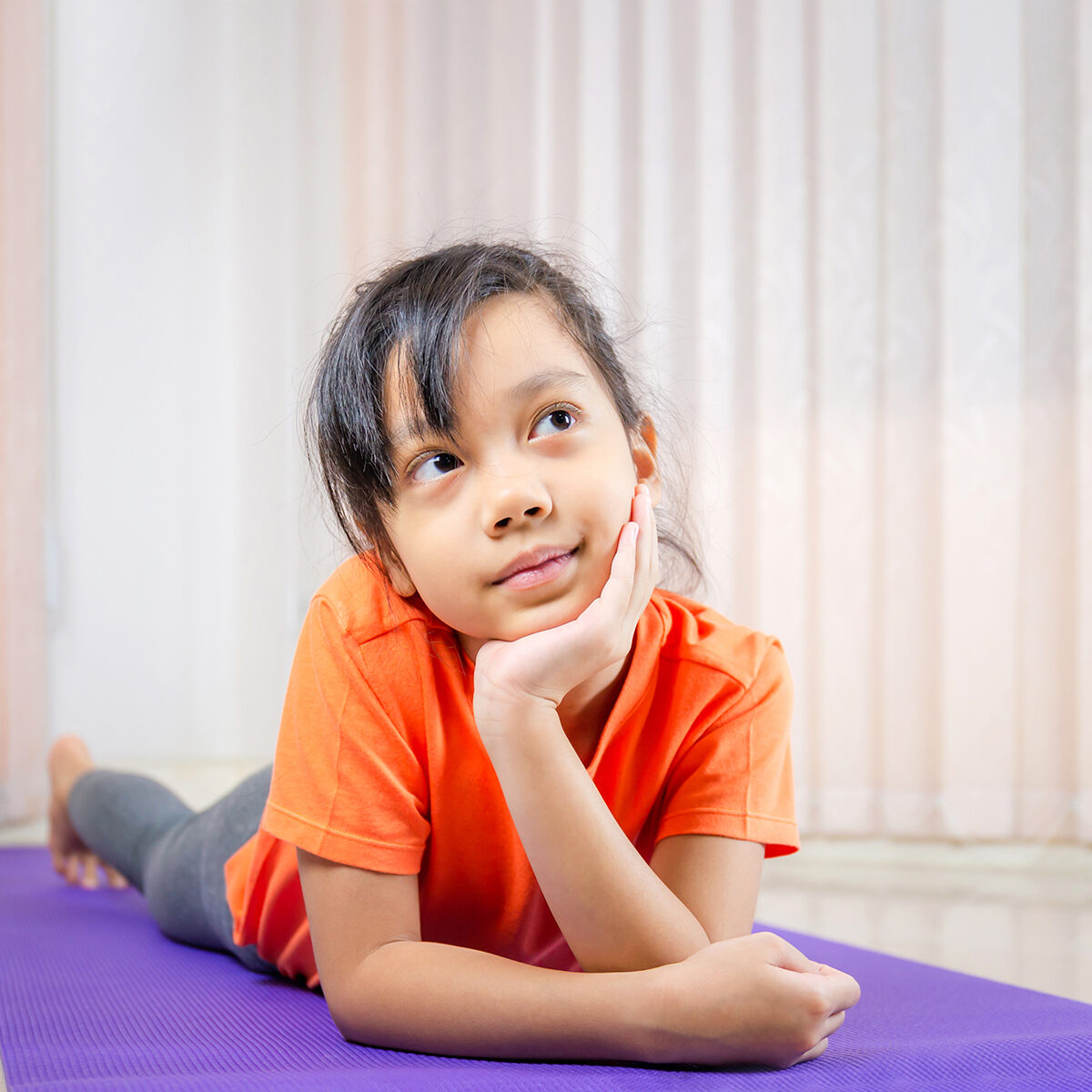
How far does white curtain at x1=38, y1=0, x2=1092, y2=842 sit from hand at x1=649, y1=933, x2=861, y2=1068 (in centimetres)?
129

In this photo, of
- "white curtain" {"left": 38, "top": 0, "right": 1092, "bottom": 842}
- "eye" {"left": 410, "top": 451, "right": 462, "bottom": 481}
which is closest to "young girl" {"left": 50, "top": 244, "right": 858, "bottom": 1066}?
"eye" {"left": 410, "top": 451, "right": 462, "bottom": 481}

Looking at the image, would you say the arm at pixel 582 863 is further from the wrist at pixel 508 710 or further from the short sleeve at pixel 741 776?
the short sleeve at pixel 741 776

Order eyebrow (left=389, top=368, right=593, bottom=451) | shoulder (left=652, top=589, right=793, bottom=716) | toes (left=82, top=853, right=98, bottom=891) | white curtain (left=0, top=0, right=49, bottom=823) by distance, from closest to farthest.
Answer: eyebrow (left=389, top=368, right=593, bottom=451)
shoulder (left=652, top=589, right=793, bottom=716)
toes (left=82, top=853, right=98, bottom=891)
white curtain (left=0, top=0, right=49, bottom=823)

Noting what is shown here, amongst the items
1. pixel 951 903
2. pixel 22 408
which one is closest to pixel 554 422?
pixel 951 903

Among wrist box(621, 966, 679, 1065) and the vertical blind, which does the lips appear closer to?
wrist box(621, 966, 679, 1065)

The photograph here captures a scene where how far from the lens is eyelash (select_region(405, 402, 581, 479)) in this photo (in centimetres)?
74

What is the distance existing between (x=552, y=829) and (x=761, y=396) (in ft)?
5.27

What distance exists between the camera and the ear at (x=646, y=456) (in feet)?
2.89

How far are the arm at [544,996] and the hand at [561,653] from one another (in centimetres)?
→ 16

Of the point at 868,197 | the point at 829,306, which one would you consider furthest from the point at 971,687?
the point at 868,197

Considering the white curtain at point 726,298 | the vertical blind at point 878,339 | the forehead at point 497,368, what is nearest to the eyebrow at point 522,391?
the forehead at point 497,368

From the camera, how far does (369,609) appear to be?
2.69 ft

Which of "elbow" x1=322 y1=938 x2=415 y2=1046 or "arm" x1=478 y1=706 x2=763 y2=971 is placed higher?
"arm" x1=478 y1=706 x2=763 y2=971

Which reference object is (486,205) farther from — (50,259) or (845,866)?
(845,866)
